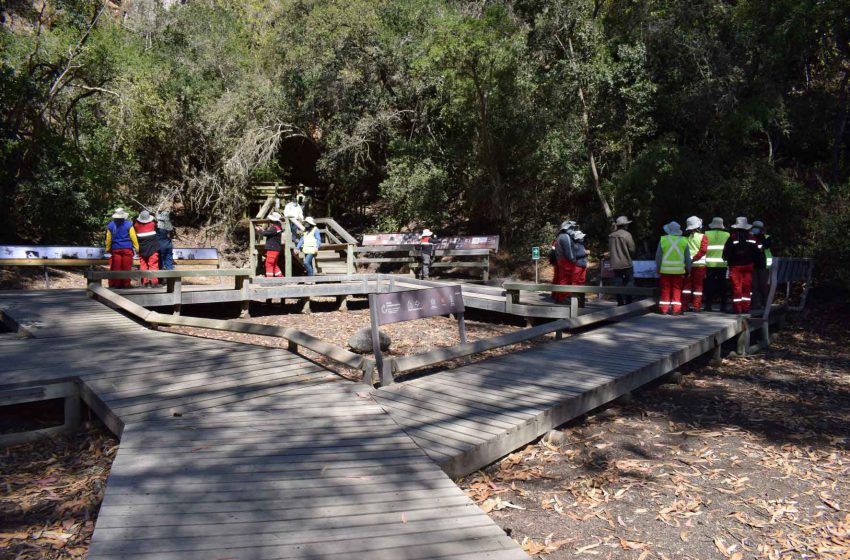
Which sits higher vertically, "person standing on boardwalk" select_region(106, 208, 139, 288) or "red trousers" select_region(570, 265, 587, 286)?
"person standing on boardwalk" select_region(106, 208, 139, 288)

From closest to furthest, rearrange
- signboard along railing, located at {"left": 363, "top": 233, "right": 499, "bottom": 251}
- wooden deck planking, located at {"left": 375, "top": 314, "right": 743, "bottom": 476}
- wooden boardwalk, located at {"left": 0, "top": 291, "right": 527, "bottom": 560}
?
1. wooden boardwalk, located at {"left": 0, "top": 291, "right": 527, "bottom": 560}
2. wooden deck planking, located at {"left": 375, "top": 314, "right": 743, "bottom": 476}
3. signboard along railing, located at {"left": 363, "top": 233, "right": 499, "bottom": 251}

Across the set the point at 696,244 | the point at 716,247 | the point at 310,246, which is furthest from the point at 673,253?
the point at 310,246

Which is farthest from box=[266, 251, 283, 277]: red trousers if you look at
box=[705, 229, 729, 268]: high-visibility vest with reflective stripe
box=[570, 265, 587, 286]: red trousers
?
box=[705, 229, 729, 268]: high-visibility vest with reflective stripe

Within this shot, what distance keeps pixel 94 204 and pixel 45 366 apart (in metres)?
14.4

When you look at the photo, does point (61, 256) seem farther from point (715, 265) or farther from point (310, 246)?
point (715, 265)

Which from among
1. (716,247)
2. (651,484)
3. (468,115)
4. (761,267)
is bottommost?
(651,484)

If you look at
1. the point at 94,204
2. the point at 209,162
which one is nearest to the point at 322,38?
the point at 209,162

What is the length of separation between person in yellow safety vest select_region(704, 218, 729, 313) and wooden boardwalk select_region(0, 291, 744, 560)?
2.69 meters

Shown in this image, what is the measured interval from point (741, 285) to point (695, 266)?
78 centimetres

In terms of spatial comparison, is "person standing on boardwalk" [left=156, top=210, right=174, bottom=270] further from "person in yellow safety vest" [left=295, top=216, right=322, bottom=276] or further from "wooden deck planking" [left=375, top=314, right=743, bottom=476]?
"wooden deck planking" [left=375, top=314, right=743, bottom=476]

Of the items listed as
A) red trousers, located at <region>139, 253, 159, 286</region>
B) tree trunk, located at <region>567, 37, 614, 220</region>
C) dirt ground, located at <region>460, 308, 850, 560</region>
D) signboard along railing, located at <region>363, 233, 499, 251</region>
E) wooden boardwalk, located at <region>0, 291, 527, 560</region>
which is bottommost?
dirt ground, located at <region>460, 308, 850, 560</region>

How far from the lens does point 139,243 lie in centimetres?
1241

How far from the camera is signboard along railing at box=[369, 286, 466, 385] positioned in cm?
578

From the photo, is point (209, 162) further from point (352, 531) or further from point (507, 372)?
point (352, 531)
